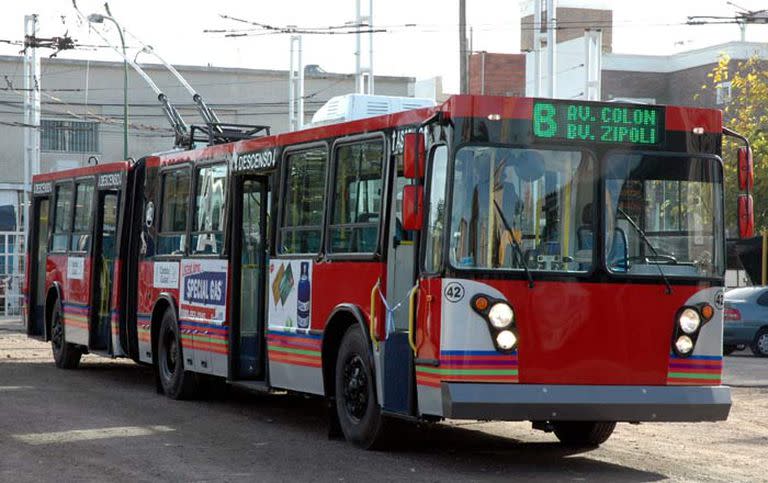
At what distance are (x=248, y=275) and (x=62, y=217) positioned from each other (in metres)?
7.39

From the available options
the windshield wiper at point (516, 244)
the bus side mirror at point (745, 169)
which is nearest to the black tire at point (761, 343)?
the bus side mirror at point (745, 169)

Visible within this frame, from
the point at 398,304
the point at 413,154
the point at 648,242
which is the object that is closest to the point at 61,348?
the point at 398,304

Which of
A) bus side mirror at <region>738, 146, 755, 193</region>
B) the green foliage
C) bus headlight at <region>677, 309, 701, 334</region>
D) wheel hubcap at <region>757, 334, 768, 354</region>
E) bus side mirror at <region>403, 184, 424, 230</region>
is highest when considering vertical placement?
the green foliage

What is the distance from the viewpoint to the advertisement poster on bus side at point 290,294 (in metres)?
14.0

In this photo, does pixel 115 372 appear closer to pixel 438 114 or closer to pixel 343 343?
pixel 343 343

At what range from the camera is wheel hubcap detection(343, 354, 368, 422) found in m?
12.8

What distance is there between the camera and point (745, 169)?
12.0 m

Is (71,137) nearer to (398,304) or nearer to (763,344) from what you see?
(763,344)

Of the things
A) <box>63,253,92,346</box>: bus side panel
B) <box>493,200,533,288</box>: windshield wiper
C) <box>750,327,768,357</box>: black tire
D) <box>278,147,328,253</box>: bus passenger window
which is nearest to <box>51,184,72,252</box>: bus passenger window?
<box>63,253,92,346</box>: bus side panel

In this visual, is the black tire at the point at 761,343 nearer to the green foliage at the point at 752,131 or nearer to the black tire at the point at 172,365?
the green foliage at the point at 752,131

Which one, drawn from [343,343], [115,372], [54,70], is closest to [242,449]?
[343,343]

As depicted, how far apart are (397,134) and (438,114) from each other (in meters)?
1.06

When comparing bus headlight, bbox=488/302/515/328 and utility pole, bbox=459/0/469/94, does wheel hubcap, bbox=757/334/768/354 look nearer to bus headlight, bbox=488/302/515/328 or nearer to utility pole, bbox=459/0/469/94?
utility pole, bbox=459/0/469/94

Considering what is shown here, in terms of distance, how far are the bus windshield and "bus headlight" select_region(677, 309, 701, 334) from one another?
0.94ft
